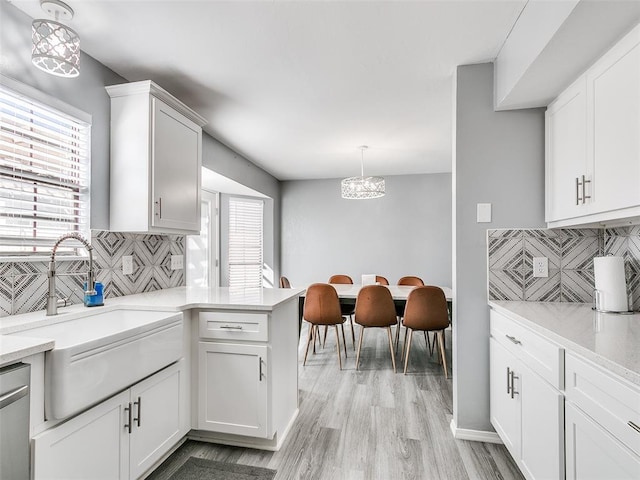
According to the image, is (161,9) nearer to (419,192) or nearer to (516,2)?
(516,2)

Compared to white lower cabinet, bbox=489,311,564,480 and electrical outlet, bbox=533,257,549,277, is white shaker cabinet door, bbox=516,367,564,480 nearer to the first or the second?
white lower cabinet, bbox=489,311,564,480

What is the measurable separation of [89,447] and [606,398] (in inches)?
73.0

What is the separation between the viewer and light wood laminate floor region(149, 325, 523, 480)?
1.76 meters

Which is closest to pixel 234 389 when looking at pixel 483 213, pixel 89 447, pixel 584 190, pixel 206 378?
pixel 206 378

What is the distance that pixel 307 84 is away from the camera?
2.39m

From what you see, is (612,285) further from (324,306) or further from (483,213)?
(324,306)

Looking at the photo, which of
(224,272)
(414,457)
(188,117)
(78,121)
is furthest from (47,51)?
(224,272)

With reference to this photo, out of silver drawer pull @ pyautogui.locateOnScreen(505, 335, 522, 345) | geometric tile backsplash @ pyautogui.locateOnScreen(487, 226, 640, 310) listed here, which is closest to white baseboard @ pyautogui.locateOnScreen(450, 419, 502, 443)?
silver drawer pull @ pyautogui.locateOnScreen(505, 335, 522, 345)

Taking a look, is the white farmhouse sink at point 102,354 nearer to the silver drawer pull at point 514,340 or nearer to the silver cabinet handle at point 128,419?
the silver cabinet handle at point 128,419

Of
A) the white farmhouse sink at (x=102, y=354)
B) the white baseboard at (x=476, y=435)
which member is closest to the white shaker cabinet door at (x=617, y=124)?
the white baseboard at (x=476, y=435)

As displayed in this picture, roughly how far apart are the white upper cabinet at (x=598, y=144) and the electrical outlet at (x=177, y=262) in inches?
110

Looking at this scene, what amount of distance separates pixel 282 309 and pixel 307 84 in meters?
1.63

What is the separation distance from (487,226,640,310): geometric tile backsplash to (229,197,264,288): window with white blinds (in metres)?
3.62

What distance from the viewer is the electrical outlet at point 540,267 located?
2012 mm
